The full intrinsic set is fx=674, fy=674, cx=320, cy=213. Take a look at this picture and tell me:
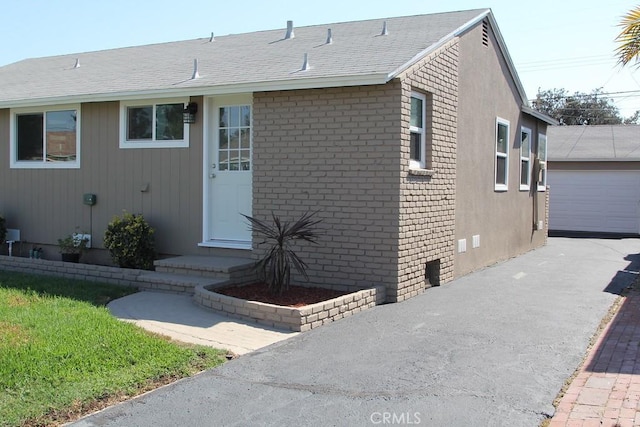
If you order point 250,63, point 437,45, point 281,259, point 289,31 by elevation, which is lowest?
point 281,259

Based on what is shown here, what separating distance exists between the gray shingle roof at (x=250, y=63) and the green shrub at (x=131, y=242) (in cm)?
218

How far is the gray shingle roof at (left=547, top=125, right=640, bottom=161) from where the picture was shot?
2269 cm

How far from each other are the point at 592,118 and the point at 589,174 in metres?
39.7

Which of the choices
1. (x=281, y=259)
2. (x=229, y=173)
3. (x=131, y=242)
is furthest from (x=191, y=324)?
(x=229, y=173)

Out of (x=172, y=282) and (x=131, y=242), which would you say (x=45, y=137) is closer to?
(x=131, y=242)

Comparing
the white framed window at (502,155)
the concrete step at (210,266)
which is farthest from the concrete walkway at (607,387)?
the white framed window at (502,155)

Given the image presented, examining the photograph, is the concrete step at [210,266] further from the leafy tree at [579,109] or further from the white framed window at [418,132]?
the leafy tree at [579,109]

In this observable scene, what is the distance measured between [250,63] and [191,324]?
537cm

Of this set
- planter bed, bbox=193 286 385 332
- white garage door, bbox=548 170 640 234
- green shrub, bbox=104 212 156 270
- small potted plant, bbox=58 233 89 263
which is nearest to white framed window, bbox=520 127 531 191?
white garage door, bbox=548 170 640 234

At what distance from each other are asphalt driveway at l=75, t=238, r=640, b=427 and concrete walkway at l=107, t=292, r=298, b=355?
0.34m

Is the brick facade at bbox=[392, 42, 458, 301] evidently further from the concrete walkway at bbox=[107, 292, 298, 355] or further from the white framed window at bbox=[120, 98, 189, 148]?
the white framed window at bbox=[120, 98, 189, 148]

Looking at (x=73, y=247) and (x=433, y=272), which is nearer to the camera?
(x=433, y=272)

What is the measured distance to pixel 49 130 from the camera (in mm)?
12906

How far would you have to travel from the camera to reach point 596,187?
2283 cm
